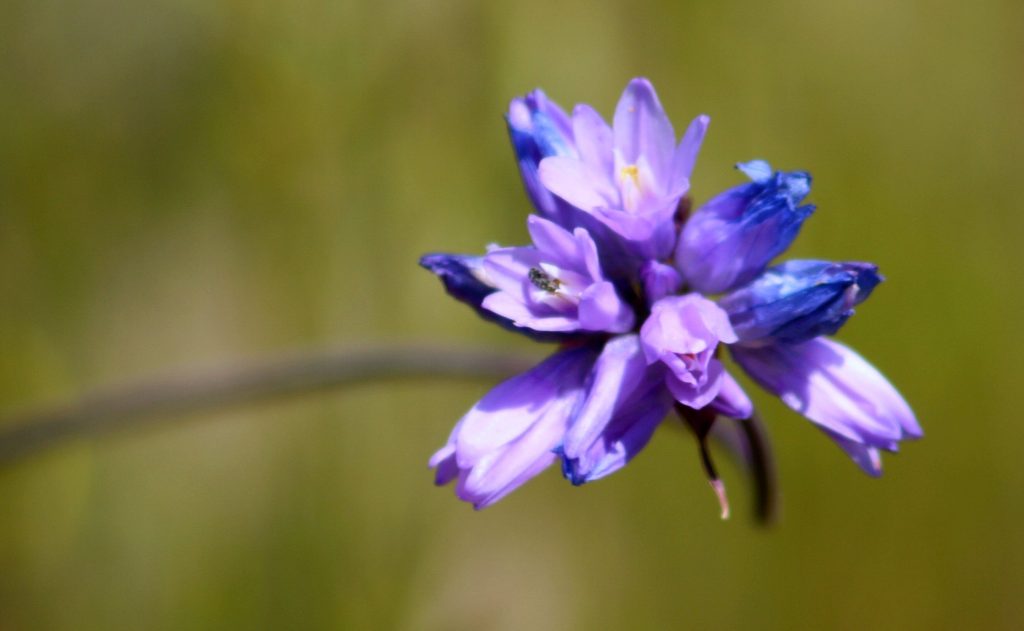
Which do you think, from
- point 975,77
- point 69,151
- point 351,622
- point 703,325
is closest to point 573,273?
point 703,325

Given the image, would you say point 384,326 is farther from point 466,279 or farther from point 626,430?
point 626,430

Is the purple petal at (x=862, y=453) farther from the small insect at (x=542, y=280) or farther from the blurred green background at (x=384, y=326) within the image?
the blurred green background at (x=384, y=326)

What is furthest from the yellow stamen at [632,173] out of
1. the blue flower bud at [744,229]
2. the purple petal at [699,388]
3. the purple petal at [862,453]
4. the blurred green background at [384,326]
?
the blurred green background at [384,326]

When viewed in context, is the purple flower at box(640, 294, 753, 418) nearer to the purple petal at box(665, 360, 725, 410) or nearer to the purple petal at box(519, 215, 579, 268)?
the purple petal at box(665, 360, 725, 410)

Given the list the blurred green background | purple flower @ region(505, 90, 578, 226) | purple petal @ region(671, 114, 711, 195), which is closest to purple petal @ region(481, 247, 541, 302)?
purple flower @ region(505, 90, 578, 226)

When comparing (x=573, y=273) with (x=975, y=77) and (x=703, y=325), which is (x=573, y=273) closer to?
(x=703, y=325)

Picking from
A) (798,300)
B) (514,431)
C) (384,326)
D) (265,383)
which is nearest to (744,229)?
(798,300)
